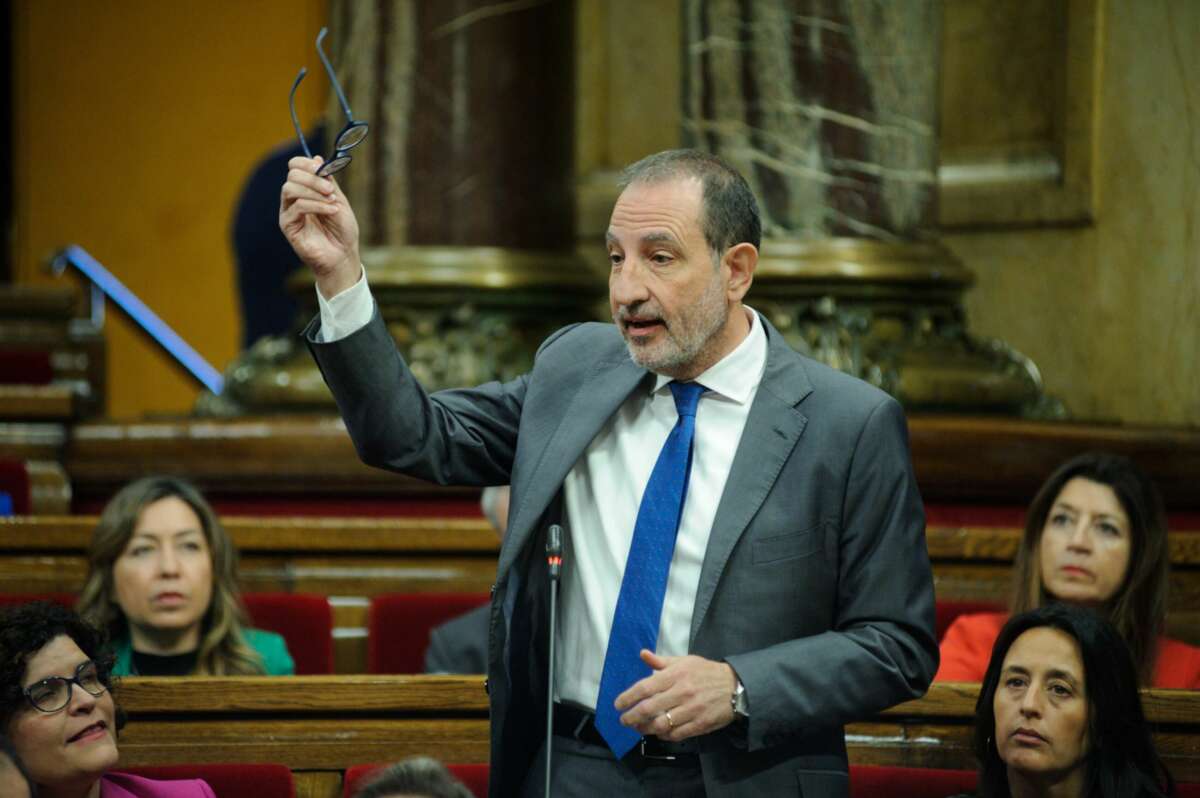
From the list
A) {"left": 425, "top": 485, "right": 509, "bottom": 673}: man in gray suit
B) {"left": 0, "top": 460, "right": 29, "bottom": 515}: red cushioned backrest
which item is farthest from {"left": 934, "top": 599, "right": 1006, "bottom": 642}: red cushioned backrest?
{"left": 0, "top": 460, "right": 29, "bottom": 515}: red cushioned backrest

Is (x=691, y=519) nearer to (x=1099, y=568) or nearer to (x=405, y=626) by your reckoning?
(x=1099, y=568)

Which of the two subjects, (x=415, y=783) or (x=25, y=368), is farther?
(x=25, y=368)

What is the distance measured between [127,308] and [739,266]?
21.5 feet

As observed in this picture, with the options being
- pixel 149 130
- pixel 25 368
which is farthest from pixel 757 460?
pixel 149 130

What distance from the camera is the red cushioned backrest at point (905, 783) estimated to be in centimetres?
239

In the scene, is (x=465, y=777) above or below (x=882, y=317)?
below

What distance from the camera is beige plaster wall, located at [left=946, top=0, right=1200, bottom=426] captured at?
4.98 meters

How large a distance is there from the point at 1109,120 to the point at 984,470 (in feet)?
4.99

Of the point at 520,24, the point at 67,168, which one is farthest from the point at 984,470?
the point at 67,168

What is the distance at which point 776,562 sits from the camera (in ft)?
5.97

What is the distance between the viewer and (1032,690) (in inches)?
94.7

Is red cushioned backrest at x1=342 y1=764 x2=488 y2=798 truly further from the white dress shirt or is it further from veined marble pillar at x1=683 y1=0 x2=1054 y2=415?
veined marble pillar at x1=683 y1=0 x2=1054 y2=415

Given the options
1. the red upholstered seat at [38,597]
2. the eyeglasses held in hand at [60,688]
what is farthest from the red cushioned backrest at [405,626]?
the eyeglasses held in hand at [60,688]

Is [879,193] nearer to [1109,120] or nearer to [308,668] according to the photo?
[1109,120]
